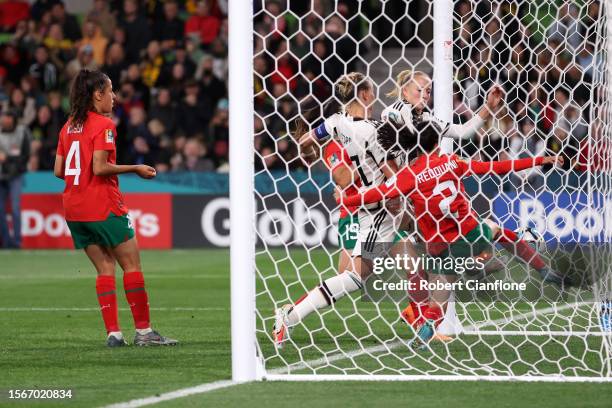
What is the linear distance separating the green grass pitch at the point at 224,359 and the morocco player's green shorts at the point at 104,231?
628mm

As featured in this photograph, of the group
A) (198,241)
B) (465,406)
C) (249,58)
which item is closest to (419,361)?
(465,406)

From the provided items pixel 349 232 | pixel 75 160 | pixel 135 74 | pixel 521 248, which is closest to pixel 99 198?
pixel 75 160

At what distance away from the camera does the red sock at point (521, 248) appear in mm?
7809

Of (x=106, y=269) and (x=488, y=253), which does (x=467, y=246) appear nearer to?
(x=488, y=253)

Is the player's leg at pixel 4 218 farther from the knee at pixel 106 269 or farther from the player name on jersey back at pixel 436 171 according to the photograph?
the player name on jersey back at pixel 436 171

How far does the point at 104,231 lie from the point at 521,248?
8.76 feet

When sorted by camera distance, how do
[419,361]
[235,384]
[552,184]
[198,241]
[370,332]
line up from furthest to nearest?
[198,241] → [552,184] → [370,332] → [419,361] → [235,384]

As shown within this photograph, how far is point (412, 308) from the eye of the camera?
7523 millimetres

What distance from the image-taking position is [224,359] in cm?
682

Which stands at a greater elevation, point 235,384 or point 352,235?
point 352,235

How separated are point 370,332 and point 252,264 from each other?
210cm

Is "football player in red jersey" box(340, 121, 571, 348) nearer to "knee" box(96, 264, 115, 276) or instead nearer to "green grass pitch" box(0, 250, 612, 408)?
"green grass pitch" box(0, 250, 612, 408)

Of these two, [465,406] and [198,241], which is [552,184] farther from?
[465,406]

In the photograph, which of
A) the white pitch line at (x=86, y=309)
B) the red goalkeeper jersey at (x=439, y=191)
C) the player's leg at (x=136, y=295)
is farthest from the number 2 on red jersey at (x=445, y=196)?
the white pitch line at (x=86, y=309)
